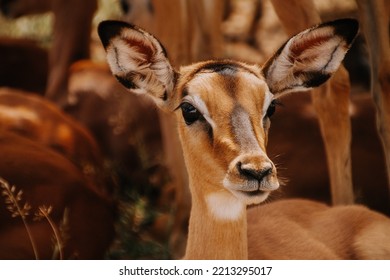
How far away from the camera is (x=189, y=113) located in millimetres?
2551

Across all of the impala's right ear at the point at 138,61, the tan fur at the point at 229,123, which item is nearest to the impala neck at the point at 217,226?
the tan fur at the point at 229,123

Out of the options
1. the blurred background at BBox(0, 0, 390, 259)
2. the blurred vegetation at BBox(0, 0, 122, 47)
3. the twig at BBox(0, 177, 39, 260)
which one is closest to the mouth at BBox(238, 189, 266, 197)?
the blurred background at BBox(0, 0, 390, 259)

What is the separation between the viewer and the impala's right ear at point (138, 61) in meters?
2.57

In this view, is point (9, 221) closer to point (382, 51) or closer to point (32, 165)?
point (32, 165)

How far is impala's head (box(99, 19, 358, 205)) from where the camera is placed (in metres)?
2.38

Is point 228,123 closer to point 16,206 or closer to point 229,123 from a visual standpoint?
point 229,123

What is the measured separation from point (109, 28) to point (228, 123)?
426 mm

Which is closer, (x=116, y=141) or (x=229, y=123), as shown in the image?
(x=229, y=123)

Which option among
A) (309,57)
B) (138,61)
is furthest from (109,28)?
(309,57)

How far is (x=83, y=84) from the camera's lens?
14.7 ft

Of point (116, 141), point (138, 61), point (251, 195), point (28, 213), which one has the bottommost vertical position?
point (251, 195)

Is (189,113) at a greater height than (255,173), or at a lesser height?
greater
